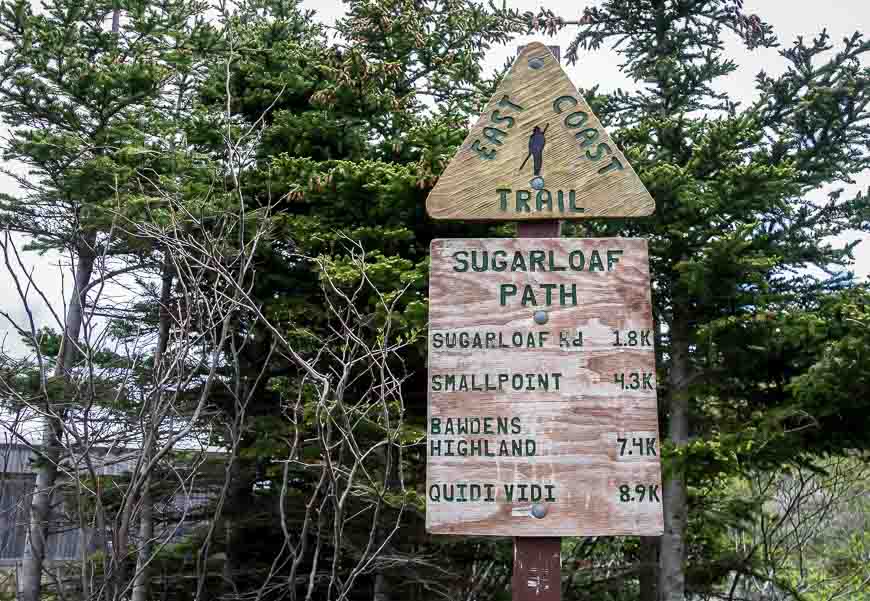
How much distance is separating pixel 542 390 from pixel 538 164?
1.00 m

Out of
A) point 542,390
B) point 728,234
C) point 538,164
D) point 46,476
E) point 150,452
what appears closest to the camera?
point 542,390

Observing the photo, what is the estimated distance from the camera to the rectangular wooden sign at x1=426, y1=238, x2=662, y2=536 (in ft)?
9.57

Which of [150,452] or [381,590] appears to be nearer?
[150,452]

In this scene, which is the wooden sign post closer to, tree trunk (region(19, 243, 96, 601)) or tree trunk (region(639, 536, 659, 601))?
tree trunk (region(19, 243, 96, 601))

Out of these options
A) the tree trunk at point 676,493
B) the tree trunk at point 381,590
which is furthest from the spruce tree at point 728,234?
the tree trunk at point 381,590

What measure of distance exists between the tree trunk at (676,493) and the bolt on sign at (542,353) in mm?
5156

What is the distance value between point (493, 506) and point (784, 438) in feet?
16.6

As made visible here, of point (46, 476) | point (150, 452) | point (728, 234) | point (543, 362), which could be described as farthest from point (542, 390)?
point (46, 476)

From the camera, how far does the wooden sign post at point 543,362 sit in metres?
2.92

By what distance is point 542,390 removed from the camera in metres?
3.00

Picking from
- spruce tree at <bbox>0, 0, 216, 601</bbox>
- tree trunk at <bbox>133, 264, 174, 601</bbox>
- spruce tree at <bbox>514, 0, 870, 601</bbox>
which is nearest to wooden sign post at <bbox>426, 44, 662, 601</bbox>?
tree trunk at <bbox>133, 264, 174, 601</bbox>

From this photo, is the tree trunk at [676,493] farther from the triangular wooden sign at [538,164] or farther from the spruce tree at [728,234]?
the triangular wooden sign at [538,164]

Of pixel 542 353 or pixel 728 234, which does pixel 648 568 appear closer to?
pixel 728 234

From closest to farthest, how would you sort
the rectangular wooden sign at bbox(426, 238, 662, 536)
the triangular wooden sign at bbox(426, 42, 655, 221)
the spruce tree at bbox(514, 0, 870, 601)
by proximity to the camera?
the rectangular wooden sign at bbox(426, 238, 662, 536), the triangular wooden sign at bbox(426, 42, 655, 221), the spruce tree at bbox(514, 0, 870, 601)
